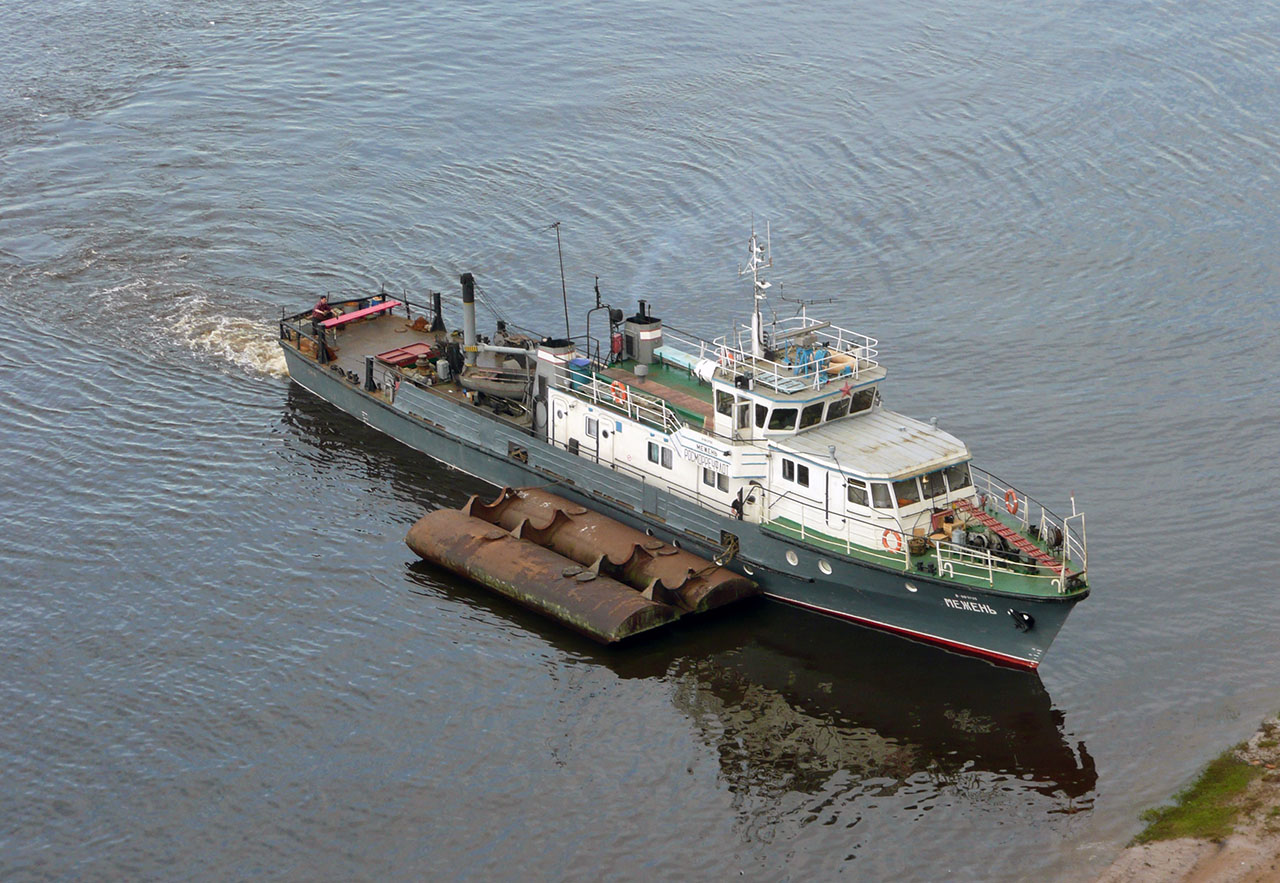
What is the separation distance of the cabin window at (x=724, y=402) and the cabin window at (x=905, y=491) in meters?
5.57

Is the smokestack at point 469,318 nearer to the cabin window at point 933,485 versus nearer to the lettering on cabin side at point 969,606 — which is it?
the cabin window at point 933,485

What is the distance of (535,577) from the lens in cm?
4106

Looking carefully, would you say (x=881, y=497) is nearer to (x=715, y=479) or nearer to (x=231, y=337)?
(x=715, y=479)

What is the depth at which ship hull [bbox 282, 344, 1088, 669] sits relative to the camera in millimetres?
38281

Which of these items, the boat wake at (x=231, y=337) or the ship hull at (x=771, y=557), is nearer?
the ship hull at (x=771, y=557)

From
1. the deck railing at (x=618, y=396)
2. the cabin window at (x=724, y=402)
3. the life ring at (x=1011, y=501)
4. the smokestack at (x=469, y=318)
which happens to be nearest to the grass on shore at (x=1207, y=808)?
the life ring at (x=1011, y=501)

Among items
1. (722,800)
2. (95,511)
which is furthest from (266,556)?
(722,800)

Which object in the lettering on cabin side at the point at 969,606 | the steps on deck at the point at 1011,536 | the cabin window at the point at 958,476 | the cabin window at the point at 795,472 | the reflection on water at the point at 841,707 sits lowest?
the reflection on water at the point at 841,707

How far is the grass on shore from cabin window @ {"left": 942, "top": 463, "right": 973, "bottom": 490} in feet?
32.8

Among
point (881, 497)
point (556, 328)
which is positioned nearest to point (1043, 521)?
point (881, 497)

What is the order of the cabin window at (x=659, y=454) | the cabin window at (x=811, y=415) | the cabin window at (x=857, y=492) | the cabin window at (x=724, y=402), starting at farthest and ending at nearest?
the cabin window at (x=659, y=454)
the cabin window at (x=724, y=402)
the cabin window at (x=811, y=415)
the cabin window at (x=857, y=492)

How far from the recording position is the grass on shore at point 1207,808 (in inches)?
1255

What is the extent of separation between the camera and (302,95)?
8331cm

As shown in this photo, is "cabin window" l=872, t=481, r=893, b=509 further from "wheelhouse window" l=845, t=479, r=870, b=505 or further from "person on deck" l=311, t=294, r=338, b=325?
"person on deck" l=311, t=294, r=338, b=325
